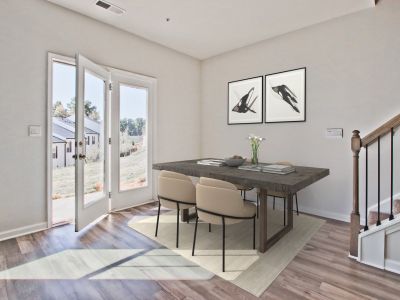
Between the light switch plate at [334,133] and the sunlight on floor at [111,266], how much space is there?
252 centimetres

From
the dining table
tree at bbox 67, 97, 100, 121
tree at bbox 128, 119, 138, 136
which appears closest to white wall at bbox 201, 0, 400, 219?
the dining table

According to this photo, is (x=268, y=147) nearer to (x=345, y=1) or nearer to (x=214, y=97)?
(x=214, y=97)

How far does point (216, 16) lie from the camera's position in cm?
315

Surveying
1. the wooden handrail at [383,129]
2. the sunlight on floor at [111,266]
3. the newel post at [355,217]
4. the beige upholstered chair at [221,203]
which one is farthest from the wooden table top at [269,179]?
the sunlight on floor at [111,266]

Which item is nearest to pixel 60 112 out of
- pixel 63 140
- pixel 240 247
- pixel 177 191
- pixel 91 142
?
pixel 63 140

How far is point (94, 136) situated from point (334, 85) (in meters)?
3.38

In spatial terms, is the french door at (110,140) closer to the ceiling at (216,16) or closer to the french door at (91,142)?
the french door at (91,142)

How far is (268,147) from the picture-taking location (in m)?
3.92

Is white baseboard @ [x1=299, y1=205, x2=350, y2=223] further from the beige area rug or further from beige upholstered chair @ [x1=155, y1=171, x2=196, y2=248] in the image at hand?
beige upholstered chair @ [x1=155, y1=171, x2=196, y2=248]

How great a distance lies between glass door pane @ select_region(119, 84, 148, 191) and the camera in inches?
145

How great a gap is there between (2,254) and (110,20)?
10.1 ft

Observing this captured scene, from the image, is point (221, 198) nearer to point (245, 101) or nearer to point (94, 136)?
point (94, 136)

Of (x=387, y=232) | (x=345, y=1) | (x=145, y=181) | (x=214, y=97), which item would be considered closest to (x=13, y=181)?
(x=145, y=181)

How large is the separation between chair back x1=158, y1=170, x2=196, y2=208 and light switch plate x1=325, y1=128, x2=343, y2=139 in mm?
2137
